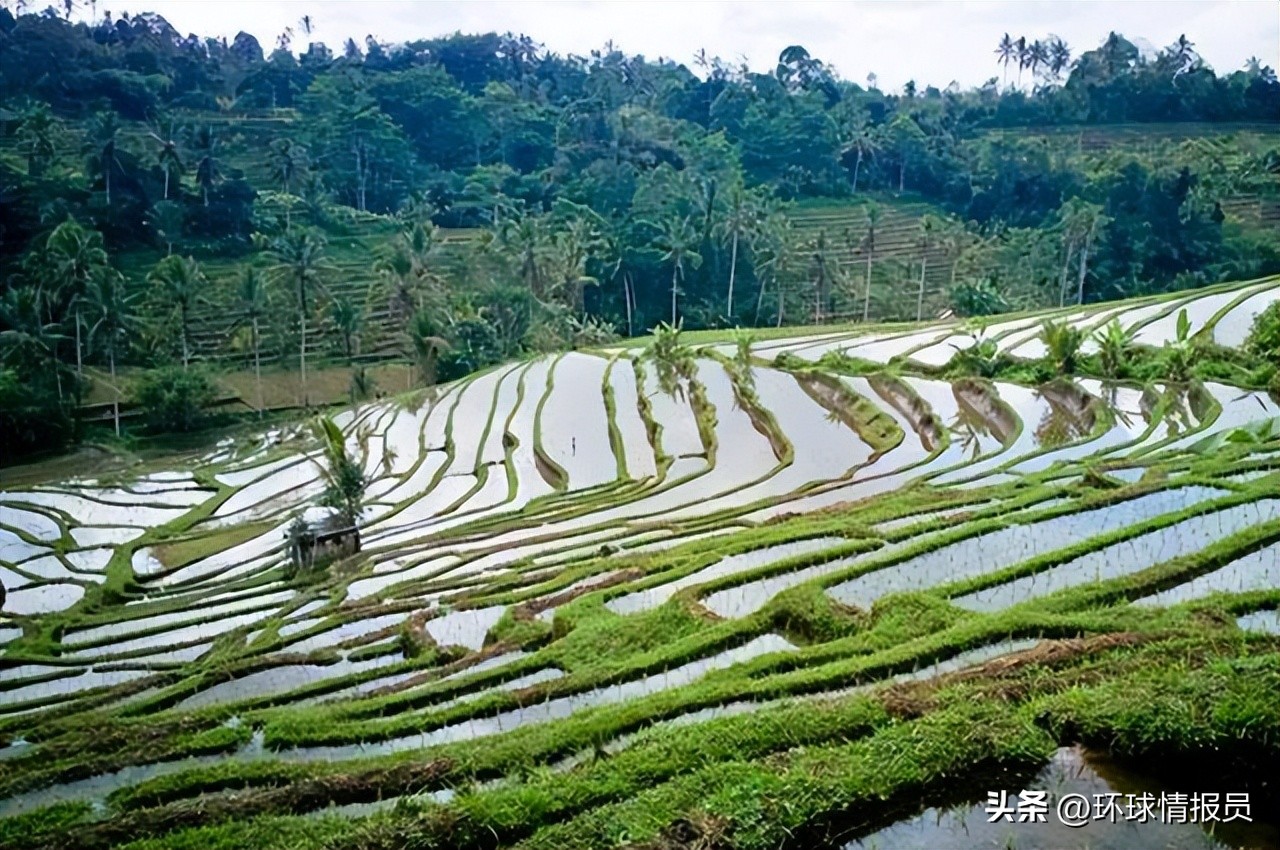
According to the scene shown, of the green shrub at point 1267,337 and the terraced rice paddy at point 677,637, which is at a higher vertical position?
the green shrub at point 1267,337

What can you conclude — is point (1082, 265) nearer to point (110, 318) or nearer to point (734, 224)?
point (734, 224)

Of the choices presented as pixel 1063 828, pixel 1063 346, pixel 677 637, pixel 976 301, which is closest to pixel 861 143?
pixel 976 301

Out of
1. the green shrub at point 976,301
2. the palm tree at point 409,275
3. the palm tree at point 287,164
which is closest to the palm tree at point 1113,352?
the green shrub at point 976,301

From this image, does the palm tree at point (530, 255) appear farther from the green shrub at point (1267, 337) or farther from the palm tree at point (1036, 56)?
the palm tree at point (1036, 56)

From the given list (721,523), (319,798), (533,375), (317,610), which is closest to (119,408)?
(533,375)

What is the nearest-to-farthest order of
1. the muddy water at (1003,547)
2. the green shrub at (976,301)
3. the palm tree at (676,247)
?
1. the muddy water at (1003,547)
2. the green shrub at (976,301)
3. the palm tree at (676,247)

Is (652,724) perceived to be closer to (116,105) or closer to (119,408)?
(119,408)
